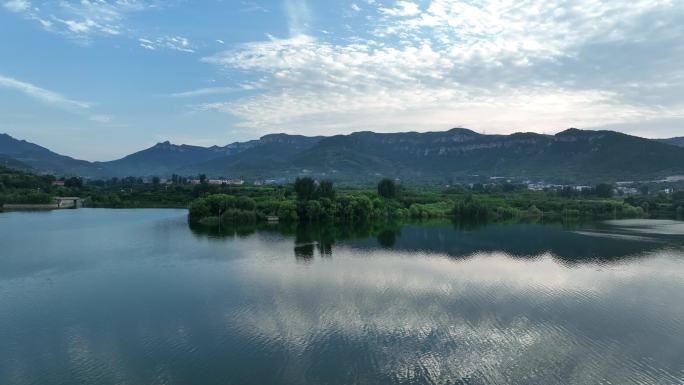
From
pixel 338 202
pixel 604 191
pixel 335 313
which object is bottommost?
pixel 335 313

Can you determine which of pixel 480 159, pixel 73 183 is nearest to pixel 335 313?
pixel 73 183

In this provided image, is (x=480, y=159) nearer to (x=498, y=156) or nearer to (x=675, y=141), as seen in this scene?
(x=498, y=156)

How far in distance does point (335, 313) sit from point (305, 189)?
41.0 metres

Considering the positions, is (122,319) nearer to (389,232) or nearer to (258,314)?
(258,314)

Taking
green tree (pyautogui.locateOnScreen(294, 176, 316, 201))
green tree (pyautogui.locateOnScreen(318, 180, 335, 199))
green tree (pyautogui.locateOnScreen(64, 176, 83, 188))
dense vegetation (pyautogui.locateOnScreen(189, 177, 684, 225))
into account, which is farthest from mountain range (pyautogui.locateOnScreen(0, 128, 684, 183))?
green tree (pyautogui.locateOnScreen(294, 176, 316, 201))

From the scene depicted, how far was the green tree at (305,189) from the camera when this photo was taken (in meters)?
57.9

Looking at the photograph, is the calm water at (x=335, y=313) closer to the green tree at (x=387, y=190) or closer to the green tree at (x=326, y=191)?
the green tree at (x=326, y=191)

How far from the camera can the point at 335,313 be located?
59.9 feet

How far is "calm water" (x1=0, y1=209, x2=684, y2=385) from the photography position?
13.4 metres

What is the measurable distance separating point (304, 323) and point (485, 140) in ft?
533

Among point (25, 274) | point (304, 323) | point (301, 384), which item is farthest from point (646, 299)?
point (25, 274)

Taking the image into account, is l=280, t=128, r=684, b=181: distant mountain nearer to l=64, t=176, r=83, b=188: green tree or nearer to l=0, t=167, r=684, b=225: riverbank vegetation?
l=0, t=167, r=684, b=225: riverbank vegetation

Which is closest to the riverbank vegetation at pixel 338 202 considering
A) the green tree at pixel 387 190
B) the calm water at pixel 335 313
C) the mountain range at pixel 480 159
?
the green tree at pixel 387 190

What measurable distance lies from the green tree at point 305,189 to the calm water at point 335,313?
22732 millimetres
